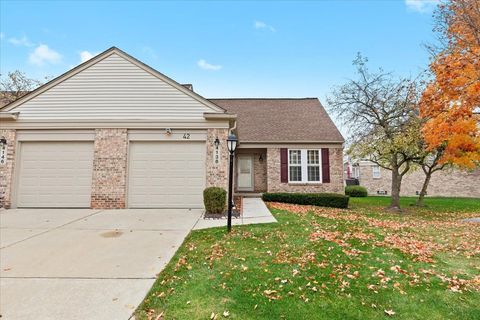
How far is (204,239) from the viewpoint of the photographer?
5609 millimetres

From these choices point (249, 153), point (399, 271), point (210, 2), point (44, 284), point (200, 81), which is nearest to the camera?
point (44, 284)

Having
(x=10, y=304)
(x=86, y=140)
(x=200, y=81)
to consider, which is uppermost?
(x=200, y=81)

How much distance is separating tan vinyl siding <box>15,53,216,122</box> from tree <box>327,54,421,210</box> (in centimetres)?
730

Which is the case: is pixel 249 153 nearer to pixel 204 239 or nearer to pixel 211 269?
pixel 204 239

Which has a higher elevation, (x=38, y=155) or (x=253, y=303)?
(x=38, y=155)

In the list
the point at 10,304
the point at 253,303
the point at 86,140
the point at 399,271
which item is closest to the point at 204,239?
the point at 253,303

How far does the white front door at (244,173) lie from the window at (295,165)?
8.25 feet

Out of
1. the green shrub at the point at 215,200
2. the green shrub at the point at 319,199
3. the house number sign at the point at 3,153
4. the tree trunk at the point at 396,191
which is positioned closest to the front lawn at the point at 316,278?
the green shrub at the point at 215,200

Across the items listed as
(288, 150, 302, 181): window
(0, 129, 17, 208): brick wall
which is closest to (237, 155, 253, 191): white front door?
(288, 150, 302, 181): window

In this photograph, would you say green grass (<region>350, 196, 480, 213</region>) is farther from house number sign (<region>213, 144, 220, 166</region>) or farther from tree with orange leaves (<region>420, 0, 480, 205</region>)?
house number sign (<region>213, 144, 220, 166</region>)

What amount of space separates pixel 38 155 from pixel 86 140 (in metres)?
1.89

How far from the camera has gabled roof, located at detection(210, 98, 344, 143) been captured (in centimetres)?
1462

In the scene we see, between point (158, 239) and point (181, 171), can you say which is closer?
point (158, 239)

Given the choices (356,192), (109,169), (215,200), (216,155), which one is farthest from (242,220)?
(356,192)
